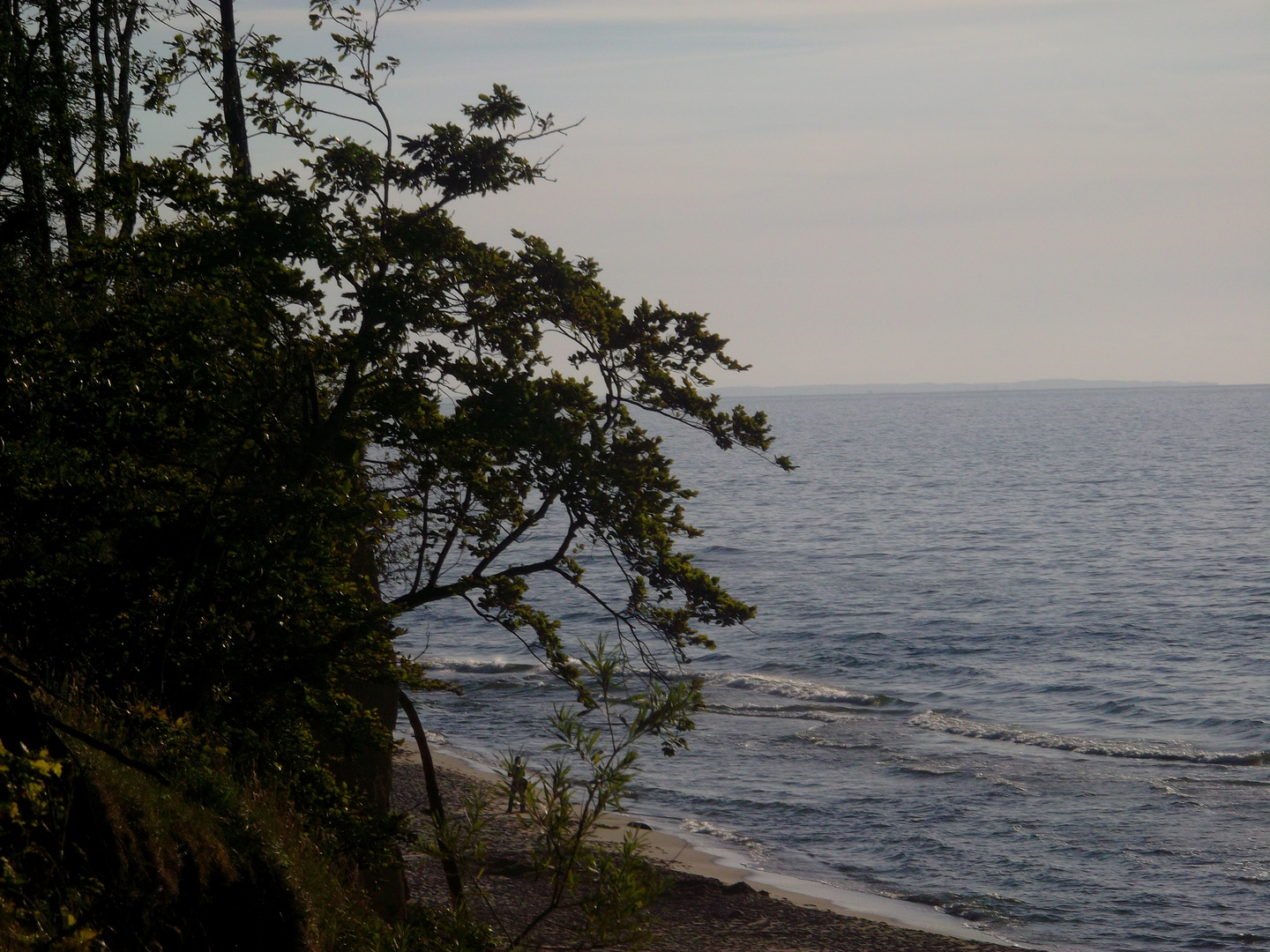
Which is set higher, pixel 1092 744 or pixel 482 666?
pixel 1092 744

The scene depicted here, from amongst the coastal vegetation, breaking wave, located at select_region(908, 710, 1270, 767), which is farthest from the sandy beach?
breaking wave, located at select_region(908, 710, 1270, 767)

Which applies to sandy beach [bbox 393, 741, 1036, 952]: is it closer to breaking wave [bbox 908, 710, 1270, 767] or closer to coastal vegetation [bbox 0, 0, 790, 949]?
coastal vegetation [bbox 0, 0, 790, 949]

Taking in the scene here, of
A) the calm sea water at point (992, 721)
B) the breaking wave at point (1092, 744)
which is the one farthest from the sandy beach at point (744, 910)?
the breaking wave at point (1092, 744)

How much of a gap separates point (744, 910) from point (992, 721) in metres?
14.3

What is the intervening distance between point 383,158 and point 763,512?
244 feet

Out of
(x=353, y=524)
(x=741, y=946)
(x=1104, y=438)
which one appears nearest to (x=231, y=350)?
(x=353, y=524)

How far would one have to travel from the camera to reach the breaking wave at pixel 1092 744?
25.5m

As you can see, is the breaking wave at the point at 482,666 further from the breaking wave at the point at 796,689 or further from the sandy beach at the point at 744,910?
the sandy beach at the point at 744,910

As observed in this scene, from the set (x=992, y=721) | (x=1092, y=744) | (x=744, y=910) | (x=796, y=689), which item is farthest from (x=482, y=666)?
(x=744, y=910)

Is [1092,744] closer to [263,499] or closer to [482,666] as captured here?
[482,666]

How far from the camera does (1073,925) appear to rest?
1734cm

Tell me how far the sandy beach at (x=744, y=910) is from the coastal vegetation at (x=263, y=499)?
5.86 meters

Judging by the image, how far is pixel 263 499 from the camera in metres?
8.55

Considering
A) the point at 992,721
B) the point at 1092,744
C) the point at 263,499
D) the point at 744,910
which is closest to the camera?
the point at 263,499
